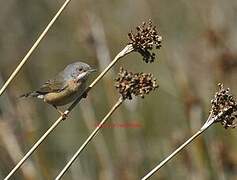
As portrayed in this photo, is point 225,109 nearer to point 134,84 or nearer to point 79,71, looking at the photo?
point 134,84

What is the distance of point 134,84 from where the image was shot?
7.92 feet

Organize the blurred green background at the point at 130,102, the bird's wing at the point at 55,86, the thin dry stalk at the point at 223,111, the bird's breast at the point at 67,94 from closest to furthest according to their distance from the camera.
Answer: the thin dry stalk at the point at 223,111 → the bird's breast at the point at 67,94 → the bird's wing at the point at 55,86 → the blurred green background at the point at 130,102

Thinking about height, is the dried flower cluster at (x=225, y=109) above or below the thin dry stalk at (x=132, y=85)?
above

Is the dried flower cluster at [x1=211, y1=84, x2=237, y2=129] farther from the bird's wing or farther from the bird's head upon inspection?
the bird's wing

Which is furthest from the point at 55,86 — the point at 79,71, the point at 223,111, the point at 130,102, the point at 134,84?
the point at 223,111

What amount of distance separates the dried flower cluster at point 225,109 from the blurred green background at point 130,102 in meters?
1.79

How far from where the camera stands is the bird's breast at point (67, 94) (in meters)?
3.37

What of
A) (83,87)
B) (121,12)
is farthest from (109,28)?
(83,87)

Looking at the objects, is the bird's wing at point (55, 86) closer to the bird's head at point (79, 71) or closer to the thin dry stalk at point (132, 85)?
the bird's head at point (79, 71)

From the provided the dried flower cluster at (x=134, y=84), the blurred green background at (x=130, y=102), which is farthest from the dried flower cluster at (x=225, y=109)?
the blurred green background at (x=130, y=102)

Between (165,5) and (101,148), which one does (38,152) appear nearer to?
(101,148)

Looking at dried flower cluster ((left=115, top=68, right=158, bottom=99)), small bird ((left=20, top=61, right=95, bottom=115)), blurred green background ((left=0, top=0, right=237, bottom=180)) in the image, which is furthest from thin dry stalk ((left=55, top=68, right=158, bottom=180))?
blurred green background ((left=0, top=0, right=237, bottom=180))

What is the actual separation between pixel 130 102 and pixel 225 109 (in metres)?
2.42

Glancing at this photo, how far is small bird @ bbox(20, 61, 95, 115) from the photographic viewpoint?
11.1 ft
